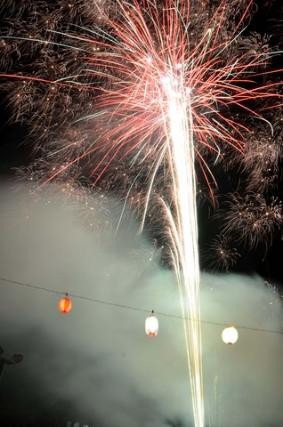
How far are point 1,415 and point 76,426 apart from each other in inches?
412

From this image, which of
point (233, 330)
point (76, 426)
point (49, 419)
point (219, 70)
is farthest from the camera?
point (49, 419)

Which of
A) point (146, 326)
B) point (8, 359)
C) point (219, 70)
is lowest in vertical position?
point (146, 326)

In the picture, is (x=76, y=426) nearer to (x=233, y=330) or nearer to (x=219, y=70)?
(x=233, y=330)

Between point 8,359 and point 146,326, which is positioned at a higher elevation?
point 8,359

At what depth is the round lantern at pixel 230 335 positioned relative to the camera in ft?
29.6

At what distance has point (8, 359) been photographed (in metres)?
21.7

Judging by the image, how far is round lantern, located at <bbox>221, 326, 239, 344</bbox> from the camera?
29.6 ft

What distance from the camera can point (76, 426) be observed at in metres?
46.0

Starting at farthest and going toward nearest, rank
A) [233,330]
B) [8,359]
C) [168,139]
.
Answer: [8,359] → [233,330] → [168,139]

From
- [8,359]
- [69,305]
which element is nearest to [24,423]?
[8,359]

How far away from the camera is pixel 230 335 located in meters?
9.03

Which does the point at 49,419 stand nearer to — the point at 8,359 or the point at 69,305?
the point at 8,359

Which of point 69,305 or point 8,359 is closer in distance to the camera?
point 69,305

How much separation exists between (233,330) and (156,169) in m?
3.56
